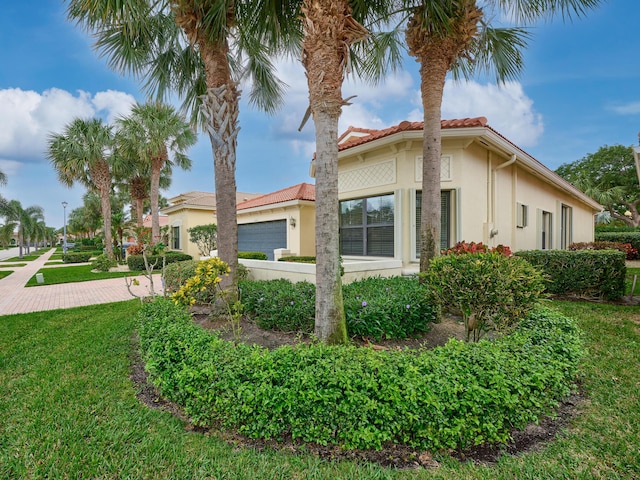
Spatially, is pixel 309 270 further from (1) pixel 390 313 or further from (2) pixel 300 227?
(2) pixel 300 227

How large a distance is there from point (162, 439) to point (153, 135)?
19.5 m

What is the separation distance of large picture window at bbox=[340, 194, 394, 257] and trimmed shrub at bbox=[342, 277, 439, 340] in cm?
390

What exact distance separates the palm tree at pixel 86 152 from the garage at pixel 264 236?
9.31 m

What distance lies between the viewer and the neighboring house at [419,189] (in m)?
8.38

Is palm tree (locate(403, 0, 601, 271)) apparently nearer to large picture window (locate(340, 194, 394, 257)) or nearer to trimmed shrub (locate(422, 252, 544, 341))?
trimmed shrub (locate(422, 252, 544, 341))

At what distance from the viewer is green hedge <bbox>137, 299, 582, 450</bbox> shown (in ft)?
8.44

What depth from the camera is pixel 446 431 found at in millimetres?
2520

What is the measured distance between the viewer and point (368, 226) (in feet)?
32.1

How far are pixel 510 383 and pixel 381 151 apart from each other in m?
7.60

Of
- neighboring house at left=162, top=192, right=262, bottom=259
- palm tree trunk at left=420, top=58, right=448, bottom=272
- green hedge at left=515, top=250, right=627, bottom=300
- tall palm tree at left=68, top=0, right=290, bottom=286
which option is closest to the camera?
tall palm tree at left=68, top=0, right=290, bottom=286

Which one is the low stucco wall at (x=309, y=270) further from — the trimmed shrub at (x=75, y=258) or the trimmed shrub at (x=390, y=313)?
the trimmed shrub at (x=75, y=258)

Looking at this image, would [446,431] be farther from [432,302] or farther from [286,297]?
[286,297]

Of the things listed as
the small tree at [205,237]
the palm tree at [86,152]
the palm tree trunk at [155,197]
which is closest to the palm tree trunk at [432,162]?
the small tree at [205,237]

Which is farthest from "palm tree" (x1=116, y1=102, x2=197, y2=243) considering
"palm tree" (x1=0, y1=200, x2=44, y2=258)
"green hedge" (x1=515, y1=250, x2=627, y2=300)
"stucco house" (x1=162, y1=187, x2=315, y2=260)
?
"palm tree" (x1=0, y1=200, x2=44, y2=258)
